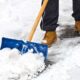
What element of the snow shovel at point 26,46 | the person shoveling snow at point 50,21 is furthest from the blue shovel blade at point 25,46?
the person shoveling snow at point 50,21

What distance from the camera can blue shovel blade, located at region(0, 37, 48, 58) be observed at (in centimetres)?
396

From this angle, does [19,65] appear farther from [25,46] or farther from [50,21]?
[50,21]

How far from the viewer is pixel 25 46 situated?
4.00 m

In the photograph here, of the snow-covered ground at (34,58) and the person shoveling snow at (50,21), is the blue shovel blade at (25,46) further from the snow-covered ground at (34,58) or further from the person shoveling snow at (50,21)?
the person shoveling snow at (50,21)

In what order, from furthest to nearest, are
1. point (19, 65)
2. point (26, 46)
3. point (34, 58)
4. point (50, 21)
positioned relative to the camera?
point (50, 21), point (26, 46), point (34, 58), point (19, 65)

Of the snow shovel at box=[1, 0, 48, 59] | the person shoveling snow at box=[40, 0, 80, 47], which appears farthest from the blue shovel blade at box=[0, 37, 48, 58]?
the person shoveling snow at box=[40, 0, 80, 47]

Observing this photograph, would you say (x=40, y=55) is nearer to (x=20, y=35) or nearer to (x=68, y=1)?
(x=20, y=35)

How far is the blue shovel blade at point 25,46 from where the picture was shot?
396 centimetres

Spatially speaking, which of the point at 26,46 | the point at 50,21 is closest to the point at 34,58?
the point at 26,46

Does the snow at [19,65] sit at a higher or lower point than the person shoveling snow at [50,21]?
lower

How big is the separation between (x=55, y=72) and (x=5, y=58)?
1.97 ft

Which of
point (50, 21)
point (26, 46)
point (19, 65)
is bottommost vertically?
point (19, 65)

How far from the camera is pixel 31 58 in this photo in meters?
3.89

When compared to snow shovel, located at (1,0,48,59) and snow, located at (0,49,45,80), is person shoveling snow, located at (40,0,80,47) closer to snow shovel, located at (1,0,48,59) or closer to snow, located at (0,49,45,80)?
snow shovel, located at (1,0,48,59)
